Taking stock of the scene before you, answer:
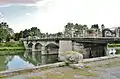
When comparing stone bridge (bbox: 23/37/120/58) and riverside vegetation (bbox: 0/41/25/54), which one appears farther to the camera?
riverside vegetation (bbox: 0/41/25/54)

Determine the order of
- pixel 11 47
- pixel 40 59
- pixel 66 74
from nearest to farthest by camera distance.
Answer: pixel 66 74
pixel 40 59
pixel 11 47

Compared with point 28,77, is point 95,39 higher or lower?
higher

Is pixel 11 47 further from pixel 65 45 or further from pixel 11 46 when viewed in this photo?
pixel 65 45

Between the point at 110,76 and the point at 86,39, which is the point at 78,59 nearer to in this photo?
the point at 110,76

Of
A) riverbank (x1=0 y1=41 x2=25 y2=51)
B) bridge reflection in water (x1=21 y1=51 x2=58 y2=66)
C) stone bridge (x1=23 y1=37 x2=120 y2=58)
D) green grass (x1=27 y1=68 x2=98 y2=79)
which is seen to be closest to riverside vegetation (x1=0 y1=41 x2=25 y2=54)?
riverbank (x1=0 y1=41 x2=25 y2=51)

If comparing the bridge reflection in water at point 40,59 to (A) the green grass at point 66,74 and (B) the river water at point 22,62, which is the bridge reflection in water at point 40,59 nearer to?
(B) the river water at point 22,62

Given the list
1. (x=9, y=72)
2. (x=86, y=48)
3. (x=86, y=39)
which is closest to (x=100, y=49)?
(x=86, y=48)

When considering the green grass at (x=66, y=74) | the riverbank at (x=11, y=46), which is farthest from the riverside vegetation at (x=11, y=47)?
the green grass at (x=66, y=74)

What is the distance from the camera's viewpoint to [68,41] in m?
51.7

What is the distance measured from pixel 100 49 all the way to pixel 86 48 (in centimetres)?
379

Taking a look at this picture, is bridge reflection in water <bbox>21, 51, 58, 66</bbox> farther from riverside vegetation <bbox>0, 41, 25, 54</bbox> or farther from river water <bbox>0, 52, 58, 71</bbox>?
riverside vegetation <bbox>0, 41, 25, 54</bbox>

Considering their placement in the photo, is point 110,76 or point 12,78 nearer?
point 12,78

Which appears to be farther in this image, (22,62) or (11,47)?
(11,47)

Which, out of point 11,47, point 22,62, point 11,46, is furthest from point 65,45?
point 11,46
